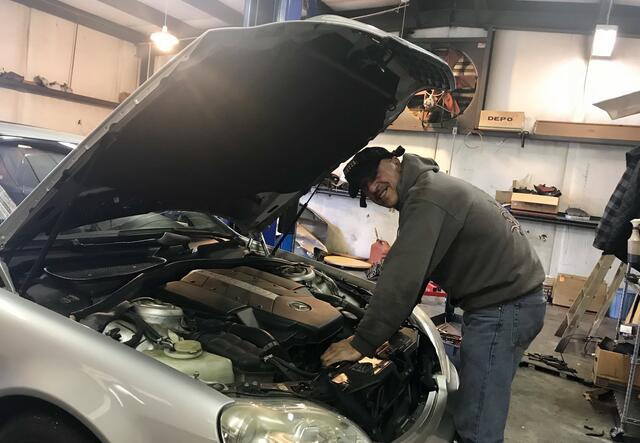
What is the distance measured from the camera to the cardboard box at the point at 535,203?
5.94m

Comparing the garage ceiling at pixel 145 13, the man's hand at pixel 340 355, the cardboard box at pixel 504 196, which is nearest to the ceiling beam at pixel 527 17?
the cardboard box at pixel 504 196

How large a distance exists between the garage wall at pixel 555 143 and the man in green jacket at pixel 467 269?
5.22 meters

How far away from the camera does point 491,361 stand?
5.23ft

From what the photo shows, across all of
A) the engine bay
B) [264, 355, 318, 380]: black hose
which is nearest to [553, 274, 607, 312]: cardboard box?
the engine bay

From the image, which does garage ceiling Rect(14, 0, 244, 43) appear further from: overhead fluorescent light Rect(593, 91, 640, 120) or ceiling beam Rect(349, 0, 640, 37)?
overhead fluorescent light Rect(593, 91, 640, 120)

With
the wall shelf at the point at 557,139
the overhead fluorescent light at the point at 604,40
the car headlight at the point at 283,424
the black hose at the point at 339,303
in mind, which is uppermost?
the overhead fluorescent light at the point at 604,40

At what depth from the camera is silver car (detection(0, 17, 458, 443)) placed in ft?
3.53

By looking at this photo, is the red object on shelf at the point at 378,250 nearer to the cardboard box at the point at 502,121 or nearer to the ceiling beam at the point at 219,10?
the cardboard box at the point at 502,121

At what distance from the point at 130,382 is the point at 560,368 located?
3.80 m

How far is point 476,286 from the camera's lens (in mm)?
1621

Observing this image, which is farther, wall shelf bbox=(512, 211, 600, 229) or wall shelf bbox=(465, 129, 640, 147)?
wall shelf bbox=(512, 211, 600, 229)

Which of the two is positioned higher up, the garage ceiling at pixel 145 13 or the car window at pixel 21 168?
the garage ceiling at pixel 145 13

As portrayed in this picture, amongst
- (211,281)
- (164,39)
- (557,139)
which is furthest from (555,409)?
(164,39)

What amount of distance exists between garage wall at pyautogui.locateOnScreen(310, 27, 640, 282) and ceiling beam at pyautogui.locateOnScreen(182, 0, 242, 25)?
4139mm
